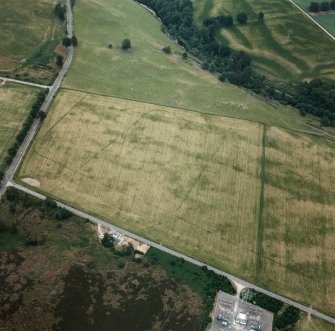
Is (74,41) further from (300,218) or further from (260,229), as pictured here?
(300,218)

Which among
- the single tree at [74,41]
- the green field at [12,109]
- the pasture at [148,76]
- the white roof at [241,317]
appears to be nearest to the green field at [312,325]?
the white roof at [241,317]

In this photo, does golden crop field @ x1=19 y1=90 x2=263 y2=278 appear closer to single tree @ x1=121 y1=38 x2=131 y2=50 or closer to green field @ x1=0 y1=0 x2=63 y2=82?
green field @ x1=0 y1=0 x2=63 y2=82

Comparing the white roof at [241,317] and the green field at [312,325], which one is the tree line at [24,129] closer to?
the white roof at [241,317]

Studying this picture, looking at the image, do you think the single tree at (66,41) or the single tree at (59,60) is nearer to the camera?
the single tree at (59,60)

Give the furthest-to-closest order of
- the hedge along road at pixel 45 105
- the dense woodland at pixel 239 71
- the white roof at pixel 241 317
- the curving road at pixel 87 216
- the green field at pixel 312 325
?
the dense woodland at pixel 239 71 < the hedge along road at pixel 45 105 < the curving road at pixel 87 216 < the green field at pixel 312 325 < the white roof at pixel 241 317

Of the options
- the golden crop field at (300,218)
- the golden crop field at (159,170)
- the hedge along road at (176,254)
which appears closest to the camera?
the hedge along road at (176,254)

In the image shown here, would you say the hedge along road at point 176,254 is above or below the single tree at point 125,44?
below

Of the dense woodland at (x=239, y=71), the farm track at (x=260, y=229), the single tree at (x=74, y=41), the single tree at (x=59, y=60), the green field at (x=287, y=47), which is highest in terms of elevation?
the green field at (x=287, y=47)

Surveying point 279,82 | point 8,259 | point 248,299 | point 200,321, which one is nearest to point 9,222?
point 8,259
